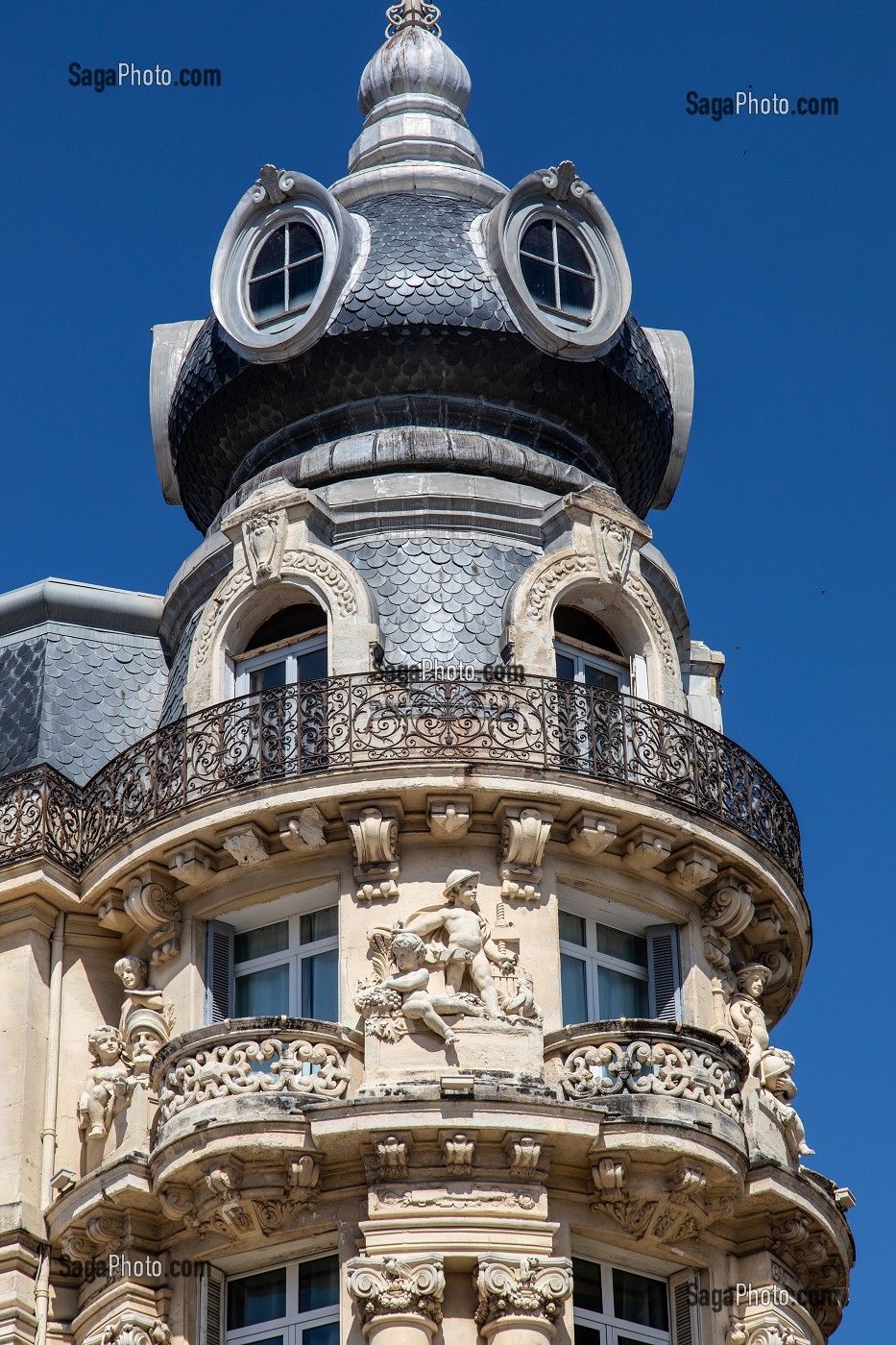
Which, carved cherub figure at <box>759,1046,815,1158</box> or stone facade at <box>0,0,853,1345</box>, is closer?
stone facade at <box>0,0,853,1345</box>

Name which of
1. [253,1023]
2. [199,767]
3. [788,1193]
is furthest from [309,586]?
[788,1193]

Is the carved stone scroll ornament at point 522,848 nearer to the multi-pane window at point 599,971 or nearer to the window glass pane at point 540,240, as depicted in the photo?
the multi-pane window at point 599,971

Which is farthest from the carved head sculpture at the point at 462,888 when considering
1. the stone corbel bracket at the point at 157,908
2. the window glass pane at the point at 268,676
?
the window glass pane at the point at 268,676

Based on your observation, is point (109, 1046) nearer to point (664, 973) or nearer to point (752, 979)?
point (664, 973)

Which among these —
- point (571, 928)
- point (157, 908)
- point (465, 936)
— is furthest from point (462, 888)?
point (157, 908)

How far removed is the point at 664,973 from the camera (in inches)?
1291

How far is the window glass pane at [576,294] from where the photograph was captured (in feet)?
121

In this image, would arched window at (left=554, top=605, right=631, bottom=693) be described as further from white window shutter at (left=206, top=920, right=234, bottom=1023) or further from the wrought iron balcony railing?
white window shutter at (left=206, top=920, right=234, bottom=1023)

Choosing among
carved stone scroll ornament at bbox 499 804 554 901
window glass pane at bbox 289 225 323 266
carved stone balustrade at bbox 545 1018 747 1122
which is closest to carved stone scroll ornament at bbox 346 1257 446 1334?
carved stone balustrade at bbox 545 1018 747 1122

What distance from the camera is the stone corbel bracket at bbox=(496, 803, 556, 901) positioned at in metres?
31.5

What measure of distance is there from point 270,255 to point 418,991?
10.9 m

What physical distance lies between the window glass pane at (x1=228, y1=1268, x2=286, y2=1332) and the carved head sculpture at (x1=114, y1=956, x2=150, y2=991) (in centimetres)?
356

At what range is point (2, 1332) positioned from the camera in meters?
30.6

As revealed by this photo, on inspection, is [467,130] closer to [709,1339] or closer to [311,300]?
[311,300]
